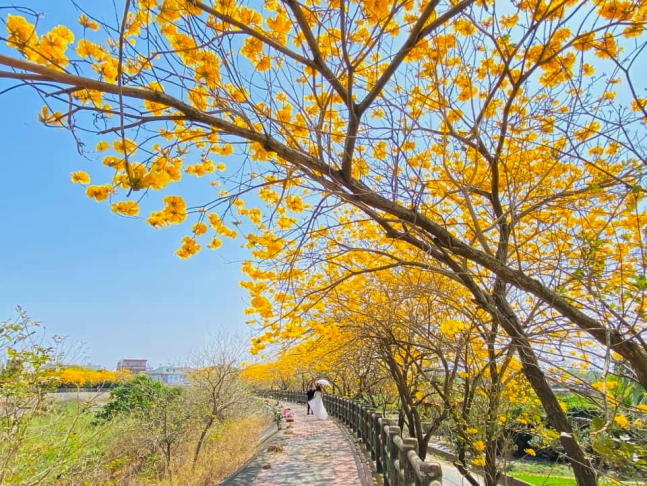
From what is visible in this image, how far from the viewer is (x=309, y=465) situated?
7.73m

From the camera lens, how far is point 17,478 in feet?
11.5

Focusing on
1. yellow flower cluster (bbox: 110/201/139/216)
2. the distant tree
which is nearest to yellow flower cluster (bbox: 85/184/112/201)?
yellow flower cluster (bbox: 110/201/139/216)

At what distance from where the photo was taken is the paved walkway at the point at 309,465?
6.41 meters

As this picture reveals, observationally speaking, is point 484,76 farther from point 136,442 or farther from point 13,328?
Result: point 136,442

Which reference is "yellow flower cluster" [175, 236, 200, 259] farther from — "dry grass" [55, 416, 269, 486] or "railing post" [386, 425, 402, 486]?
"dry grass" [55, 416, 269, 486]

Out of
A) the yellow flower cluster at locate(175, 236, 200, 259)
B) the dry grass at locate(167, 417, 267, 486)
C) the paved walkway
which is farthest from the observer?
the dry grass at locate(167, 417, 267, 486)

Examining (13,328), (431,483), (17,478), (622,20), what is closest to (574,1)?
(622,20)

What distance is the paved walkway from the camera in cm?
641

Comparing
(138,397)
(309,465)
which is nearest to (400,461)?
(309,465)

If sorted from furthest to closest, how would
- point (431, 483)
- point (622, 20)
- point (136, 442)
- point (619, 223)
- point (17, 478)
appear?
point (136, 442) → point (619, 223) → point (17, 478) → point (431, 483) → point (622, 20)

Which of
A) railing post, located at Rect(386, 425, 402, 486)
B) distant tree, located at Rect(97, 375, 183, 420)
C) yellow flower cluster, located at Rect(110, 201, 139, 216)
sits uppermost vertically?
yellow flower cluster, located at Rect(110, 201, 139, 216)

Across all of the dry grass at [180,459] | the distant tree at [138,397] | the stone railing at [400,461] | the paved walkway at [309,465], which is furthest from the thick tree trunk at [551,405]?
the distant tree at [138,397]

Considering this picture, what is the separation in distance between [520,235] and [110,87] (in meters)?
4.01

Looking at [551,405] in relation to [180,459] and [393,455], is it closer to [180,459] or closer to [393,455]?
[393,455]
